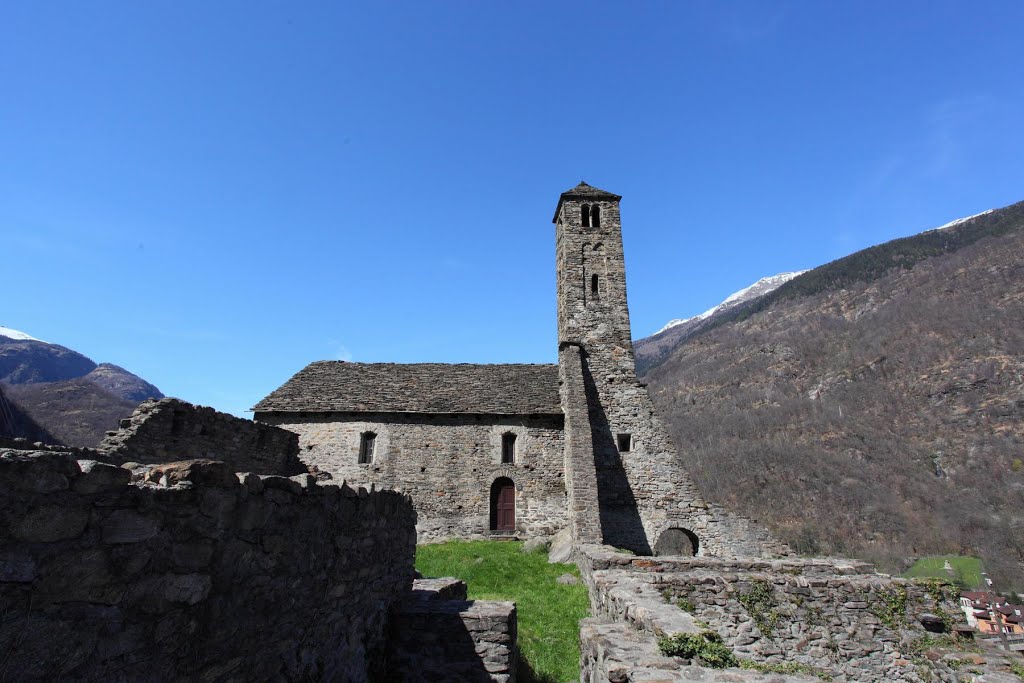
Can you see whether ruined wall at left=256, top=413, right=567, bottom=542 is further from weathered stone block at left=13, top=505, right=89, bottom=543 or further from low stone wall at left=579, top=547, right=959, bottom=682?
weathered stone block at left=13, top=505, right=89, bottom=543

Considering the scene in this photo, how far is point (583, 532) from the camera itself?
58.6ft

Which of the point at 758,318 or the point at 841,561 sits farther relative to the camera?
the point at 758,318

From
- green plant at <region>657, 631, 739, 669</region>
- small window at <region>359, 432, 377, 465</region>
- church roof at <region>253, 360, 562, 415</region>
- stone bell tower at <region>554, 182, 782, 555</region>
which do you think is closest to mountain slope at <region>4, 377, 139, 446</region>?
church roof at <region>253, 360, 562, 415</region>

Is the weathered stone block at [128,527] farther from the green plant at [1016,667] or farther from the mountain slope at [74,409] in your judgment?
the mountain slope at [74,409]

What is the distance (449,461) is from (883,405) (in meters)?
73.0

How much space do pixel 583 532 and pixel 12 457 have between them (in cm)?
1716

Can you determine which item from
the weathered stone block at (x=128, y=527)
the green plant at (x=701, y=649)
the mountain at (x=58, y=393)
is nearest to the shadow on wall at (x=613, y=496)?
the green plant at (x=701, y=649)

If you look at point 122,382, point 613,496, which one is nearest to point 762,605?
point 613,496

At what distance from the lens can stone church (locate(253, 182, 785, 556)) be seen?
21.0 m

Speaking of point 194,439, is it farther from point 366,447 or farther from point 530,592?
point 366,447

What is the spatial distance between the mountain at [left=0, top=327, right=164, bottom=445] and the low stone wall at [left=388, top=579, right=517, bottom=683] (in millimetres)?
24947

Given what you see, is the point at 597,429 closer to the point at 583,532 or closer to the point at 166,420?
the point at 583,532

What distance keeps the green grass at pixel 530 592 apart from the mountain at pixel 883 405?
4219 cm

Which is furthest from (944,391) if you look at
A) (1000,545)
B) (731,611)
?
(731,611)
